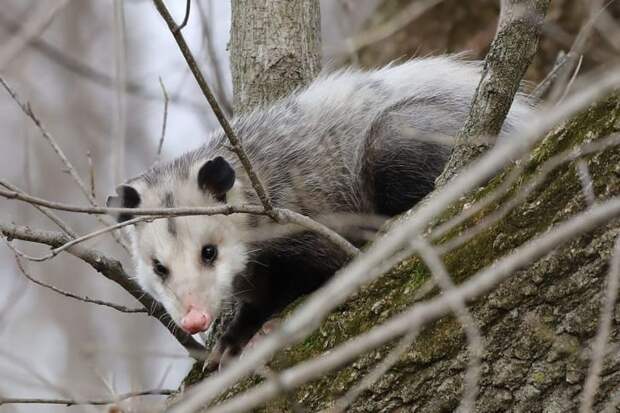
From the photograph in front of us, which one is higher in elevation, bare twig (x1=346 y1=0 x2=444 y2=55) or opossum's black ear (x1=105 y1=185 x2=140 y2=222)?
bare twig (x1=346 y1=0 x2=444 y2=55)

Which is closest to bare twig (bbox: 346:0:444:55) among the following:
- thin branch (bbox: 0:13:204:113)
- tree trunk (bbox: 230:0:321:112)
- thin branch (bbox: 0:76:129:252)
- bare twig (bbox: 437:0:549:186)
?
tree trunk (bbox: 230:0:321:112)

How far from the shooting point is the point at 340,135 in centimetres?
394

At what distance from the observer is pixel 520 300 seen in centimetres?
236

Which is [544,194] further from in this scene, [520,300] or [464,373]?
[464,373]

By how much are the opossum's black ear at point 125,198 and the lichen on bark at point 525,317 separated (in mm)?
1310

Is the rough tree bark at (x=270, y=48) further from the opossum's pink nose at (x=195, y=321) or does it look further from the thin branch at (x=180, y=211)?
the thin branch at (x=180, y=211)

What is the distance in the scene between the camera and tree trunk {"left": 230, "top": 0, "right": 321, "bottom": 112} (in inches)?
157

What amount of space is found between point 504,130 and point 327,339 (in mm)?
1546

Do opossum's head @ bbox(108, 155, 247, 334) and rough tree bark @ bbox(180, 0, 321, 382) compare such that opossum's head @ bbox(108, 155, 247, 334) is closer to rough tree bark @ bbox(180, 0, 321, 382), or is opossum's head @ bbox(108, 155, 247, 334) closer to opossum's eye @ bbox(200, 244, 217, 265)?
opossum's eye @ bbox(200, 244, 217, 265)

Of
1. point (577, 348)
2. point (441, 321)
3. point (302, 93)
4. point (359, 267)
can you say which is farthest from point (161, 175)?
point (359, 267)

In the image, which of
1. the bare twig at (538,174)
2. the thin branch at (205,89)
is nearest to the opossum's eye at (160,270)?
the thin branch at (205,89)

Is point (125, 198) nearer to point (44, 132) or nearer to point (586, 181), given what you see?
point (44, 132)

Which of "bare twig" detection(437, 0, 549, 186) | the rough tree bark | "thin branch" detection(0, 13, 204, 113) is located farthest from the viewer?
"thin branch" detection(0, 13, 204, 113)

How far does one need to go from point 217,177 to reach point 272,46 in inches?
30.9
